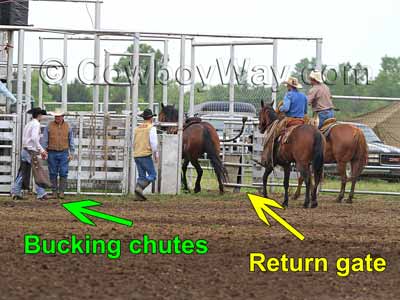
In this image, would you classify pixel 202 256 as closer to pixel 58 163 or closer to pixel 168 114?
pixel 58 163

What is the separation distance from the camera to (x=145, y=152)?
19.4 m

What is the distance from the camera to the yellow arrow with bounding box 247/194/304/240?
1400cm

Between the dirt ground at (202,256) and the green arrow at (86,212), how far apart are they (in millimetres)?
180

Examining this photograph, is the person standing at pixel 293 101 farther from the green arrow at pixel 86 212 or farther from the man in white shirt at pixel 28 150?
the man in white shirt at pixel 28 150

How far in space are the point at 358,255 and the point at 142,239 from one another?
2627mm

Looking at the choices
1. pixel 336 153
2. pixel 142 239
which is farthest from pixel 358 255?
pixel 336 153

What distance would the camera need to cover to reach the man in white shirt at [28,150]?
1912cm

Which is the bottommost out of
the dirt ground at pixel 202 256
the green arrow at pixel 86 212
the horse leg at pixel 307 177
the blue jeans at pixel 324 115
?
the green arrow at pixel 86 212

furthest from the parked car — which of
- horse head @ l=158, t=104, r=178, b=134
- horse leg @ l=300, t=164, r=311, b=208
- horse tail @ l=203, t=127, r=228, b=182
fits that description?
horse leg @ l=300, t=164, r=311, b=208

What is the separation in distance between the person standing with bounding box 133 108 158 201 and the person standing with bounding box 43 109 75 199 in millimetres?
1336

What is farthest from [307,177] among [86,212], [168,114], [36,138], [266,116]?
[168,114]

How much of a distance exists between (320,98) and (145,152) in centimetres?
375

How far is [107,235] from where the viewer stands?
1277 centimetres

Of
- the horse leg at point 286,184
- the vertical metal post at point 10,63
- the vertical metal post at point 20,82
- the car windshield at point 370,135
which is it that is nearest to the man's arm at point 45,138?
the vertical metal post at point 20,82
